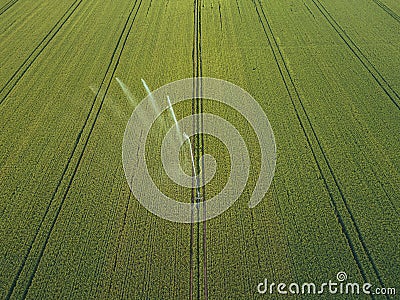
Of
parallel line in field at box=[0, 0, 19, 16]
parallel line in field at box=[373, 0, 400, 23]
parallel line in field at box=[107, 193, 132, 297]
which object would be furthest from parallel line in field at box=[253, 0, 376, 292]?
parallel line in field at box=[0, 0, 19, 16]

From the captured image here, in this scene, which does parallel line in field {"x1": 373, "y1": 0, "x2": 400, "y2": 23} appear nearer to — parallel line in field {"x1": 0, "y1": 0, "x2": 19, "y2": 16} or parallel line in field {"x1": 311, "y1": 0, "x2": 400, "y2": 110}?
parallel line in field {"x1": 311, "y1": 0, "x2": 400, "y2": 110}

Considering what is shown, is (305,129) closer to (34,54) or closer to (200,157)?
(200,157)

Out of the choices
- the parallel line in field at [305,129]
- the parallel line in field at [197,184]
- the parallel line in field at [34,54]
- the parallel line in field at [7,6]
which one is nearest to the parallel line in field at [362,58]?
the parallel line in field at [305,129]

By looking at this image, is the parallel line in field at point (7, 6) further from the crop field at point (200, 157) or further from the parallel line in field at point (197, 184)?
the parallel line in field at point (197, 184)

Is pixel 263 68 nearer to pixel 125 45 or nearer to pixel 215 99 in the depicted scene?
pixel 215 99

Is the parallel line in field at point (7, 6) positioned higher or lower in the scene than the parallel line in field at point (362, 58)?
higher
